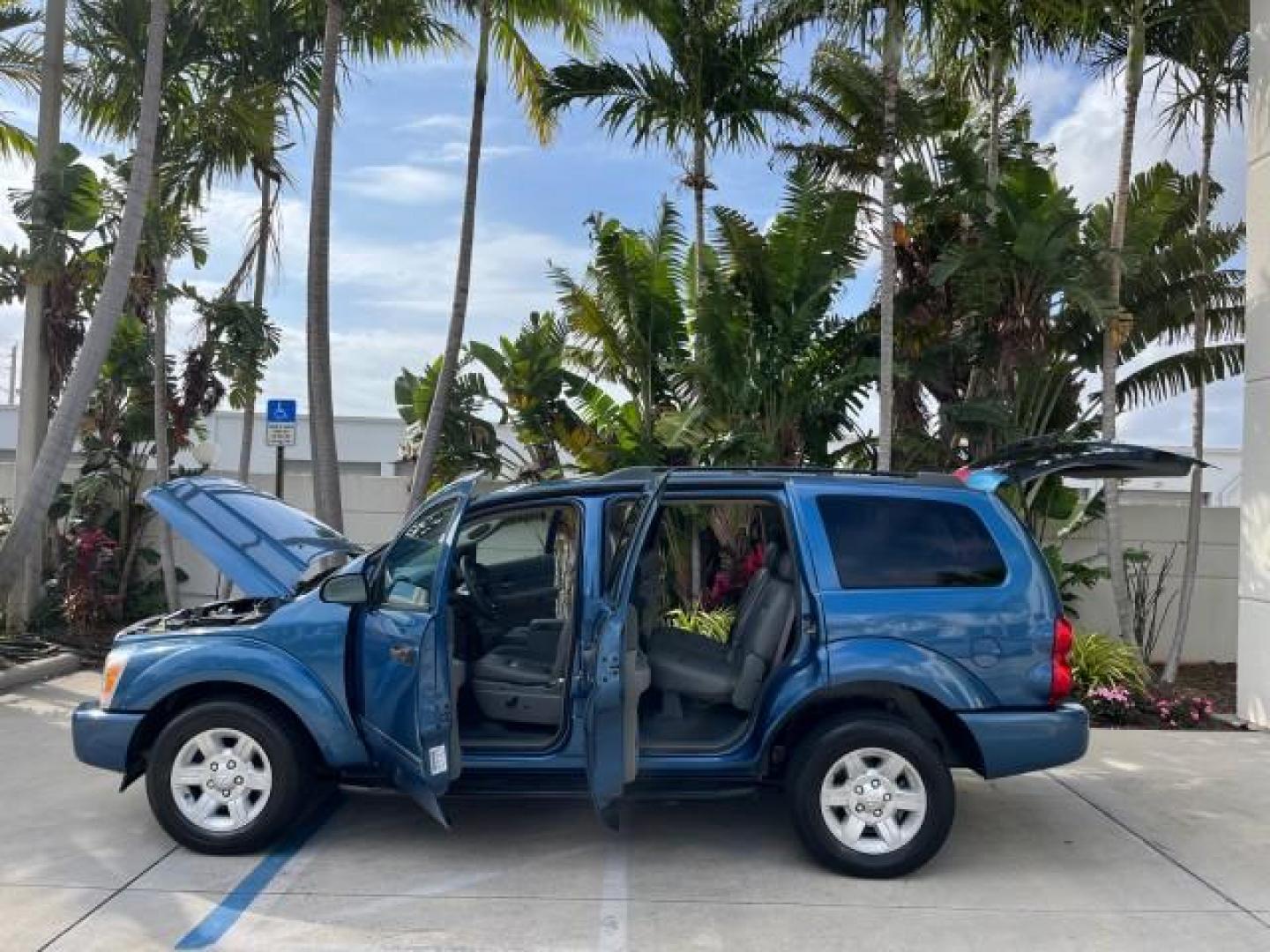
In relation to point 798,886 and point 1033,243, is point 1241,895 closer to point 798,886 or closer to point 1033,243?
point 798,886

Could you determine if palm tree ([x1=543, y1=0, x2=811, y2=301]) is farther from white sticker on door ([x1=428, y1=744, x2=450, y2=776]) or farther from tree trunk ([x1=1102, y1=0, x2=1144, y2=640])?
white sticker on door ([x1=428, y1=744, x2=450, y2=776])

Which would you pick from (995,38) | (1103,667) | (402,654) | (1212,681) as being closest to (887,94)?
(995,38)

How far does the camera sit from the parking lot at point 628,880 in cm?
452

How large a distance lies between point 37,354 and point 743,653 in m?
9.27

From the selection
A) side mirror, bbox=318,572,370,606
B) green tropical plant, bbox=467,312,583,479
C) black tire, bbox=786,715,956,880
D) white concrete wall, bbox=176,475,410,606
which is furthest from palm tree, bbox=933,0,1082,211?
side mirror, bbox=318,572,370,606

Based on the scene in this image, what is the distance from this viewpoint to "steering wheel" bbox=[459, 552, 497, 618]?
6105 mm

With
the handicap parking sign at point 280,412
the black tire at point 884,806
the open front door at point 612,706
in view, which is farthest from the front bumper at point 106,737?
the handicap parking sign at point 280,412

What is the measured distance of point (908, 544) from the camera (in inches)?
211

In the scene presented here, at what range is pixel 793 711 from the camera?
204 inches

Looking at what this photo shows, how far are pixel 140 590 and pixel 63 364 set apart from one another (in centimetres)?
264

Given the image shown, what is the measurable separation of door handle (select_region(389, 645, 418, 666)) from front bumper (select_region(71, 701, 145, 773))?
1313 millimetres

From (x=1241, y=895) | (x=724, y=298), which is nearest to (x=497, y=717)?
(x=1241, y=895)

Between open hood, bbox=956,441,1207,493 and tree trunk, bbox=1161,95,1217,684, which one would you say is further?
tree trunk, bbox=1161,95,1217,684

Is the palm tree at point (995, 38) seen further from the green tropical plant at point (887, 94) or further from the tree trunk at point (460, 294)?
the tree trunk at point (460, 294)
